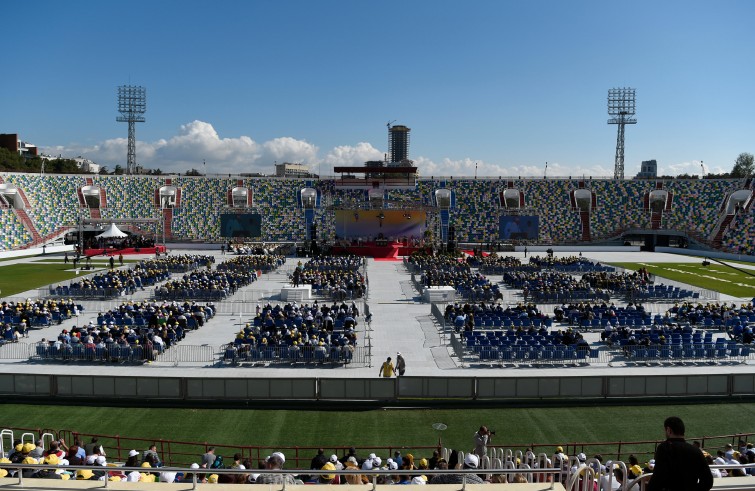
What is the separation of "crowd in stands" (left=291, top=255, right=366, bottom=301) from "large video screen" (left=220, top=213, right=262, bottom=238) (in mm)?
26759

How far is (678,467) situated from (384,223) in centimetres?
6498

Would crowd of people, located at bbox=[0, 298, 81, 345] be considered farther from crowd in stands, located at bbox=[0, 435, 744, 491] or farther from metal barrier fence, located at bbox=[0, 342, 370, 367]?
crowd in stands, located at bbox=[0, 435, 744, 491]

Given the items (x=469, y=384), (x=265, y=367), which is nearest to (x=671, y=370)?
(x=469, y=384)

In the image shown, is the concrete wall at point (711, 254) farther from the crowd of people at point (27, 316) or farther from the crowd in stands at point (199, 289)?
the crowd of people at point (27, 316)

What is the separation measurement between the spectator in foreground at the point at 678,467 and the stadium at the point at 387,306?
168cm

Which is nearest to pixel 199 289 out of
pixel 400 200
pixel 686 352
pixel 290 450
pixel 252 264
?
pixel 252 264

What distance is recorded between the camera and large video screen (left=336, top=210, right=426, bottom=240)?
69875mm

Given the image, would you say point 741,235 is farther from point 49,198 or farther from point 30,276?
point 49,198

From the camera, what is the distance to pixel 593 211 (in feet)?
248

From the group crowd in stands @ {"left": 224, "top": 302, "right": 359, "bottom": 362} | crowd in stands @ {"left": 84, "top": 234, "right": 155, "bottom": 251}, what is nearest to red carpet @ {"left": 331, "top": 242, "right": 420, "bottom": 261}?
crowd in stands @ {"left": 84, "top": 234, "right": 155, "bottom": 251}

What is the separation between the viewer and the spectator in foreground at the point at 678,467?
17.4 feet

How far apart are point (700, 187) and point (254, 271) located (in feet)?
198

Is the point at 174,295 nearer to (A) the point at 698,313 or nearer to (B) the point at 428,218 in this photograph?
(A) the point at 698,313

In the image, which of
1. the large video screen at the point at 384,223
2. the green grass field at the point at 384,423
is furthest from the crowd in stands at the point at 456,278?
the large video screen at the point at 384,223
